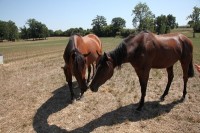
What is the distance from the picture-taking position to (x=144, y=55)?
18.2 feet

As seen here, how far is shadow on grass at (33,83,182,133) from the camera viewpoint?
5254 millimetres

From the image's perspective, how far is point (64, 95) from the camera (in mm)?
7637

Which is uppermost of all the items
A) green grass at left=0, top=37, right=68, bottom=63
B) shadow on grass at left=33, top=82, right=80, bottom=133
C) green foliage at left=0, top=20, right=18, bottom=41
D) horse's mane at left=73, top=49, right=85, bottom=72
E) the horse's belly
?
green foliage at left=0, top=20, right=18, bottom=41

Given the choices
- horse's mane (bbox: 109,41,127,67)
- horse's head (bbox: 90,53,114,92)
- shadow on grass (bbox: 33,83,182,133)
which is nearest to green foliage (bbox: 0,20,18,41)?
shadow on grass (bbox: 33,83,182,133)

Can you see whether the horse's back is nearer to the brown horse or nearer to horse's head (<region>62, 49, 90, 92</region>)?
horse's head (<region>62, 49, 90, 92</region>)

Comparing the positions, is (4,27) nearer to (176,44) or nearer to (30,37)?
(30,37)

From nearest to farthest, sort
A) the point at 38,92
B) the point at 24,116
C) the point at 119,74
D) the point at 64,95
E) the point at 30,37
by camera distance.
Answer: the point at 24,116, the point at 64,95, the point at 38,92, the point at 119,74, the point at 30,37

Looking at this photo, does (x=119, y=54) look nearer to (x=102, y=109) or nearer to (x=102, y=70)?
(x=102, y=70)

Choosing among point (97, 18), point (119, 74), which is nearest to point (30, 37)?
point (97, 18)

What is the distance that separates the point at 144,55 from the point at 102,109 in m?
1.90

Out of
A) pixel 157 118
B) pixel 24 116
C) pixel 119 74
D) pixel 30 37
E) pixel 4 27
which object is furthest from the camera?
pixel 30 37

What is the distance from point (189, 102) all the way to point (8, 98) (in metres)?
5.89

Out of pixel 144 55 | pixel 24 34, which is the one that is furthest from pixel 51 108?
pixel 24 34

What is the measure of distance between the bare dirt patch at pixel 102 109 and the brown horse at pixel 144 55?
0.55m
